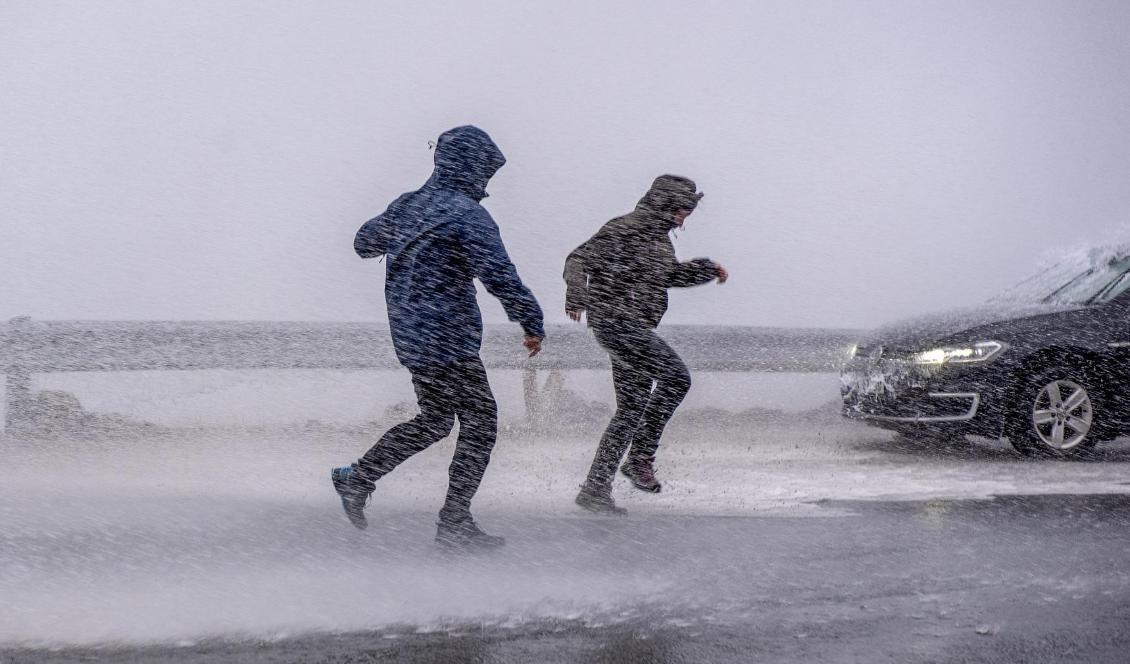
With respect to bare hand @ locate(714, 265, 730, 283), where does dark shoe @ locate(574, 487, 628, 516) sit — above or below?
below

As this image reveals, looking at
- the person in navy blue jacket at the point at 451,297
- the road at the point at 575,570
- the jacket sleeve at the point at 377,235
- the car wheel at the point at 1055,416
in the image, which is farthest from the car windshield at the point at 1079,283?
the jacket sleeve at the point at 377,235

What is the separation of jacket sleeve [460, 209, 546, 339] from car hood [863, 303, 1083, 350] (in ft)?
13.6

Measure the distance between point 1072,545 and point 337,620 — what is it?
Answer: 10.4 feet

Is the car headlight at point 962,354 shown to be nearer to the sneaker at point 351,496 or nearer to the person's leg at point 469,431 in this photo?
the person's leg at point 469,431

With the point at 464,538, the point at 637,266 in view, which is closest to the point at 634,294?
the point at 637,266

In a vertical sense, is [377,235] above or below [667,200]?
below

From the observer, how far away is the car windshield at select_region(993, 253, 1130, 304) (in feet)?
25.6

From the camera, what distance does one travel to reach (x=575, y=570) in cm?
407

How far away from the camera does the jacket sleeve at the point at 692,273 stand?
541 centimetres

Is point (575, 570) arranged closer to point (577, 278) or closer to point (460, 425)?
point (460, 425)

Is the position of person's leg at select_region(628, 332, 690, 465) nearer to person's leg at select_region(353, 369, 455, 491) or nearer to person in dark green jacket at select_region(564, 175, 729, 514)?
person in dark green jacket at select_region(564, 175, 729, 514)

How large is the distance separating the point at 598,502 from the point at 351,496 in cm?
134

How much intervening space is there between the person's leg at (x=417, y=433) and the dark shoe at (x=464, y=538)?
35cm

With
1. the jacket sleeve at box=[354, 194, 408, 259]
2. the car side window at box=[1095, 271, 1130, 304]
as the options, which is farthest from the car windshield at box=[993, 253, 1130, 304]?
the jacket sleeve at box=[354, 194, 408, 259]
